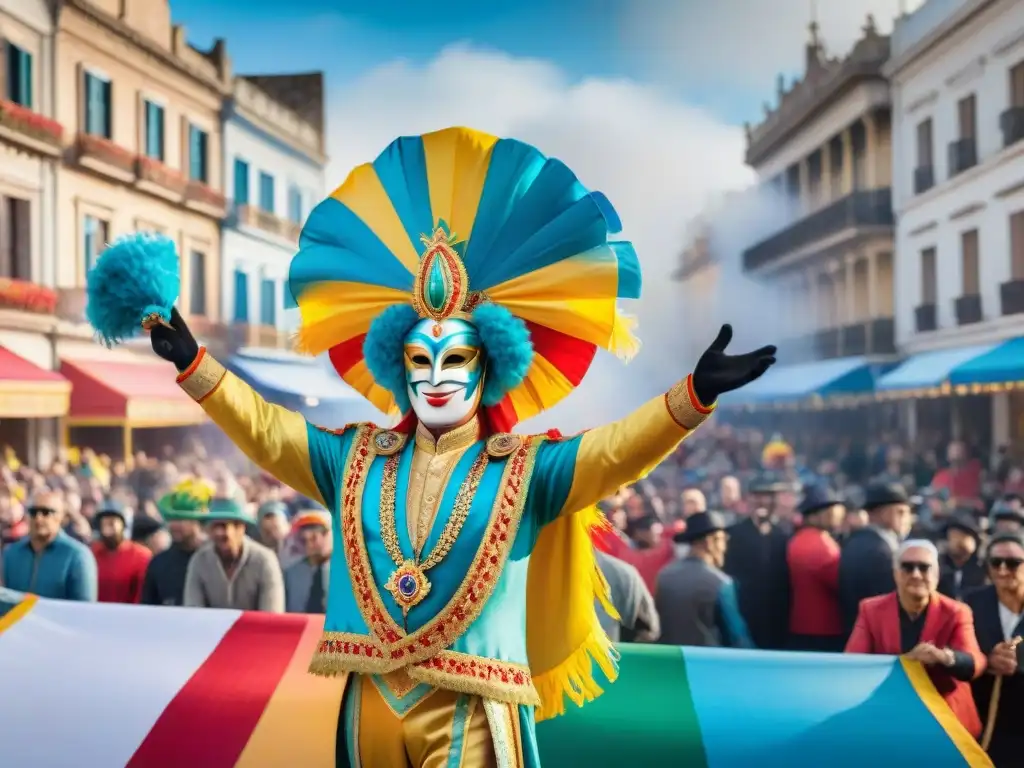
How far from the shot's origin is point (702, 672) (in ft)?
12.4

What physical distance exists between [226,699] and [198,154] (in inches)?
524

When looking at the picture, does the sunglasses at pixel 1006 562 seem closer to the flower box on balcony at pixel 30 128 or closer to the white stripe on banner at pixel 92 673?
the white stripe on banner at pixel 92 673

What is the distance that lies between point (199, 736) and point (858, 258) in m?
17.2

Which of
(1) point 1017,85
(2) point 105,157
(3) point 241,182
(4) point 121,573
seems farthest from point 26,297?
(1) point 1017,85

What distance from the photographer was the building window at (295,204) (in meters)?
17.3

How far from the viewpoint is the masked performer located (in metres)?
2.77

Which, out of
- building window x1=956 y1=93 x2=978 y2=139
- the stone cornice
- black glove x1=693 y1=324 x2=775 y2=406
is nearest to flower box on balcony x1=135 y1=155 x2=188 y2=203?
the stone cornice

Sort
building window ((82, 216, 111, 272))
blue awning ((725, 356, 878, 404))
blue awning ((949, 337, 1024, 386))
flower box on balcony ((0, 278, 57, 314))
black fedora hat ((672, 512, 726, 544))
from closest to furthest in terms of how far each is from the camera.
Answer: black fedora hat ((672, 512, 726, 544)) < flower box on balcony ((0, 278, 57, 314)) < blue awning ((949, 337, 1024, 386)) < building window ((82, 216, 111, 272)) < blue awning ((725, 356, 878, 404))

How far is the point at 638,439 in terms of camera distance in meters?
2.72

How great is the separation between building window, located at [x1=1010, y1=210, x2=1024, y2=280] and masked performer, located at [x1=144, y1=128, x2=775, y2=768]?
13.2 metres

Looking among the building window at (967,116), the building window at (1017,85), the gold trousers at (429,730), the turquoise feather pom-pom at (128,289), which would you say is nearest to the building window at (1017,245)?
the building window at (1017,85)

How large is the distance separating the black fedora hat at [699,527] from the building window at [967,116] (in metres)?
12.1

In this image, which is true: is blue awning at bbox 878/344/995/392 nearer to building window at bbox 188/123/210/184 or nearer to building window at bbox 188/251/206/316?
building window at bbox 188/251/206/316

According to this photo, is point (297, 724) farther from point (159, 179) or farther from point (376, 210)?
point (159, 179)
